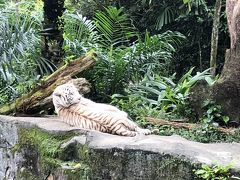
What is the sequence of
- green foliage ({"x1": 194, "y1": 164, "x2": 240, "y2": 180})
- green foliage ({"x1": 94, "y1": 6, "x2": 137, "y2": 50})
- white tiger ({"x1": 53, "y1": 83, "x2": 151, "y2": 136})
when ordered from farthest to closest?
green foliage ({"x1": 94, "y1": 6, "x2": 137, "y2": 50}) < white tiger ({"x1": 53, "y1": 83, "x2": 151, "y2": 136}) < green foliage ({"x1": 194, "y1": 164, "x2": 240, "y2": 180})

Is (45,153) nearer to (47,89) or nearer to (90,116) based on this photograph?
(90,116)

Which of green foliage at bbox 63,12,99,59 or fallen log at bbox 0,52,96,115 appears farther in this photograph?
green foliage at bbox 63,12,99,59

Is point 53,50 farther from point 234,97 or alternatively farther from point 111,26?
point 234,97

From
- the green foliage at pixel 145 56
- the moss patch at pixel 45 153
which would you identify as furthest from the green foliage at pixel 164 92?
the moss patch at pixel 45 153

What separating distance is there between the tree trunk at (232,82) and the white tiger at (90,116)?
1.25 meters

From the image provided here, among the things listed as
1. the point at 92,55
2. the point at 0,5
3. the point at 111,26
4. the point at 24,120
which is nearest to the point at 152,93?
the point at 92,55

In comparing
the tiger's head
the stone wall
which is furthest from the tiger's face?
the stone wall

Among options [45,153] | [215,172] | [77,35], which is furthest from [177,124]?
[77,35]

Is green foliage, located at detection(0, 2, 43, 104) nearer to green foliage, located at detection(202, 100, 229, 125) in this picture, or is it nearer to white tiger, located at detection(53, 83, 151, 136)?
white tiger, located at detection(53, 83, 151, 136)

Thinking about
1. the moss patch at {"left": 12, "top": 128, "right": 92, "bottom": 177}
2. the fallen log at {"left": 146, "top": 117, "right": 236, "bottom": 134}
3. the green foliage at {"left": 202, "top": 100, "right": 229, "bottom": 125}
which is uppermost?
the green foliage at {"left": 202, "top": 100, "right": 229, "bottom": 125}

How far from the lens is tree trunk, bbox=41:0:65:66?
816cm

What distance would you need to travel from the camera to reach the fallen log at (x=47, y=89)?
685cm

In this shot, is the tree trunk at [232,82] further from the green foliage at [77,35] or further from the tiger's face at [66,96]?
the green foliage at [77,35]

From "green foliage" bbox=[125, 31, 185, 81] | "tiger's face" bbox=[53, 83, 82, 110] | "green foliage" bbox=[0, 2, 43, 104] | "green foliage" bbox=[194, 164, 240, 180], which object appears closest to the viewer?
"green foliage" bbox=[194, 164, 240, 180]
